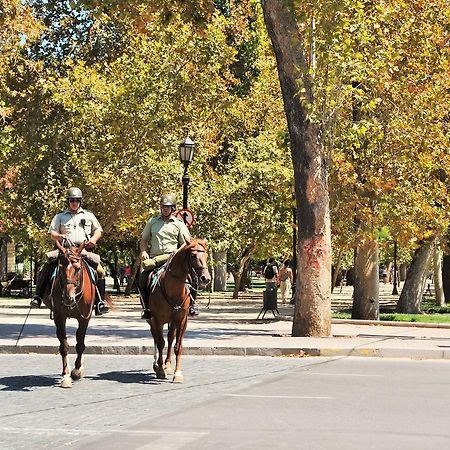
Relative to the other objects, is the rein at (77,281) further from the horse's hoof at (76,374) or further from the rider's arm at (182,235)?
the rider's arm at (182,235)

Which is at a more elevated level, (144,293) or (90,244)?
(90,244)

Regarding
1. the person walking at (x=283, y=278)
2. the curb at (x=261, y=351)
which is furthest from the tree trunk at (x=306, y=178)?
the person walking at (x=283, y=278)

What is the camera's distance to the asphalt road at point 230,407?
10242mm

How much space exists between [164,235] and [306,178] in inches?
338

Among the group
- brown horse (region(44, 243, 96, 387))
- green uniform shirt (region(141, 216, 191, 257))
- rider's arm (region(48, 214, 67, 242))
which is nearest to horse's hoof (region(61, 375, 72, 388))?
brown horse (region(44, 243, 96, 387))

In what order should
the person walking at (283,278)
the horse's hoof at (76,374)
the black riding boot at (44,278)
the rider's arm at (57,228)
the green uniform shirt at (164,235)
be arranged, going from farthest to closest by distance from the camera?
the person walking at (283,278)
the green uniform shirt at (164,235)
the horse's hoof at (76,374)
the black riding boot at (44,278)
the rider's arm at (57,228)

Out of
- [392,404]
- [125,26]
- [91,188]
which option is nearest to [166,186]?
[91,188]

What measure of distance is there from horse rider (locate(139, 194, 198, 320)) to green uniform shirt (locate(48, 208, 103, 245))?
0.78 metres

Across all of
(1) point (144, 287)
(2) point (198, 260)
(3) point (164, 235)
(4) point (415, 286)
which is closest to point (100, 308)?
(1) point (144, 287)

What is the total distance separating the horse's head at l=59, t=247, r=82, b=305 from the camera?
14719 millimetres

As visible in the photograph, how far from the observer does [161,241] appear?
1583cm

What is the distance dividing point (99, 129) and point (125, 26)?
29.6ft

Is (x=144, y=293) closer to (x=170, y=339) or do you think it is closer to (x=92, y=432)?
(x=170, y=339)

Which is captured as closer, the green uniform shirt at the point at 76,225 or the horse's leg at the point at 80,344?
the green uniform shirt at the point at 76,225
